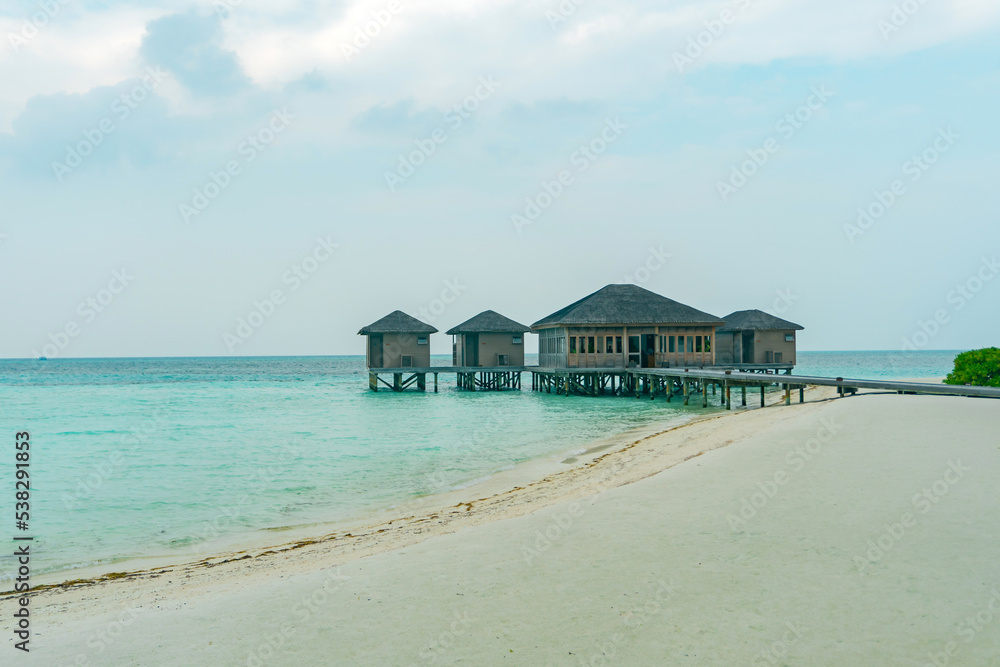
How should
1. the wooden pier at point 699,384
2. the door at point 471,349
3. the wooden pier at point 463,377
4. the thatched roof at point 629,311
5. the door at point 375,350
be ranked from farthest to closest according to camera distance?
the door at point 471,349 → the wooden pier at point 463,377 → the door at point 375,350 → the thatched roof at point 629,311 → the wooden pier at point 699,384

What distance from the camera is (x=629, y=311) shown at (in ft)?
114

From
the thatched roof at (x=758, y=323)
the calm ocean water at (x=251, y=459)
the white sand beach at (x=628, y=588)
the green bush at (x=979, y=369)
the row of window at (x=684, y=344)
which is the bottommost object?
the calm ocean water at (x=251, y=459)

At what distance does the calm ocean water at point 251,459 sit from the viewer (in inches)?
447

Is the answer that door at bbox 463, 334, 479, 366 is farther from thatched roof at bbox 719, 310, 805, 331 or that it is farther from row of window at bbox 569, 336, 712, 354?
thatched roof at bbox 719, 310, 805, 331

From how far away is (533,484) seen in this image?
12438 mm

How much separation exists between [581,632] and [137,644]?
346 cm

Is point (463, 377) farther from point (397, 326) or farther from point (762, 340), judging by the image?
point (762, 340)

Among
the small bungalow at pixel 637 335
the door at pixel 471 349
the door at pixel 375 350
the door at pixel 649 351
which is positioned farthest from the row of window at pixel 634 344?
the door at pixel 375 350

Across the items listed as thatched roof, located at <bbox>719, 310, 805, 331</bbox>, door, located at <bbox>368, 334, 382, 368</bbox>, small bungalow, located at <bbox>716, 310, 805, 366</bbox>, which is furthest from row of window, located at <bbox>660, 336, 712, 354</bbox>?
door, located at <bbox>368, 334, 382, 368</bbox>

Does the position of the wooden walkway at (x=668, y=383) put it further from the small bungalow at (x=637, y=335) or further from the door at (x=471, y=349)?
the small bungalow at (x=637, y=335)

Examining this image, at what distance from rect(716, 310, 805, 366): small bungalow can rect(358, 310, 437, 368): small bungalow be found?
18.3 meters

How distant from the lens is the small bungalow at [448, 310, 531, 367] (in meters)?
40.8

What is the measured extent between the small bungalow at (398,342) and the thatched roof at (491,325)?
208 centimetres

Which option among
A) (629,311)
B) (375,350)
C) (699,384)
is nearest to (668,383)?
(629,311)
